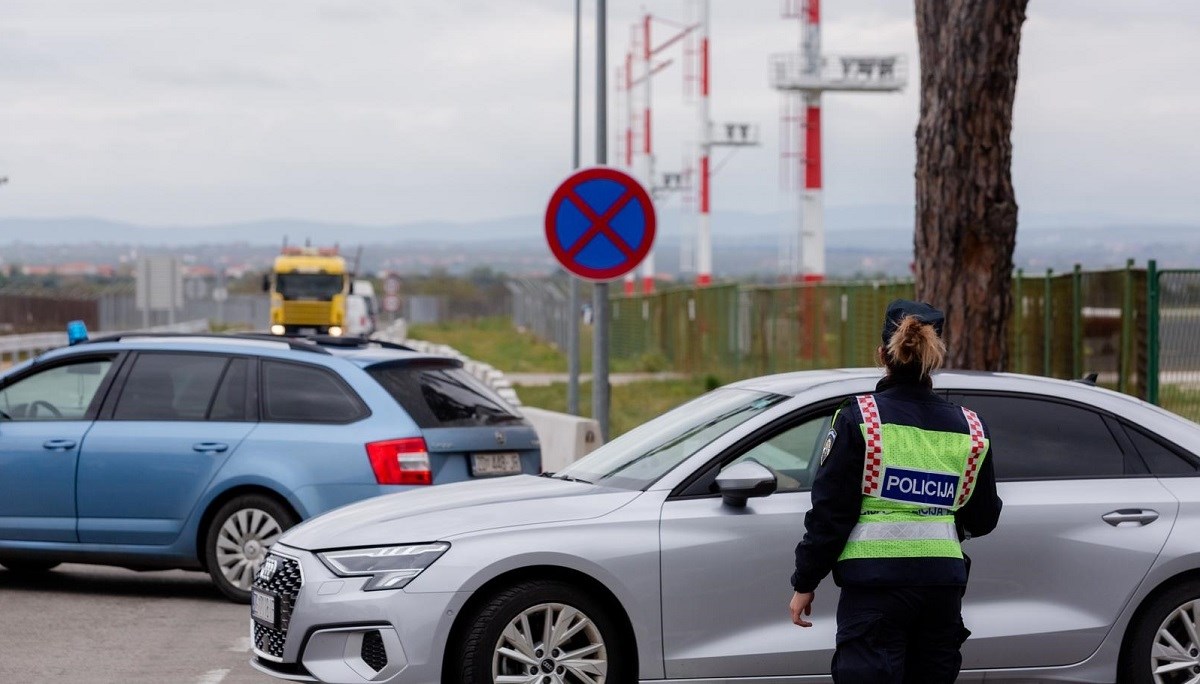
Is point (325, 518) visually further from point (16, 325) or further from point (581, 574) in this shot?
point (16, 325)

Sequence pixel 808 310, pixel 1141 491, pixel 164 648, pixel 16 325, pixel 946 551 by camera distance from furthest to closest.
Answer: pixel 16 325
pixel 808 310
pixel 164 648
pixel 1141 491
pixel 946 551

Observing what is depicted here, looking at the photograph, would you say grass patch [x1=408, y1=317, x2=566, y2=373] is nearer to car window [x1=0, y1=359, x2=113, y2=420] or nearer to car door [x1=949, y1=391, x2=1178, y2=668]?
car window [x1=0, y1=359, x2=113, y2=420]

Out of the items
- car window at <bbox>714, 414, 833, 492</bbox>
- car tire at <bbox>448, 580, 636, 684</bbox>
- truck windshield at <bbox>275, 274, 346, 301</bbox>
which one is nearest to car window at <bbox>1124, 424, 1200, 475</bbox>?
car window at <bbox>714, 414, 833, 492</bbox>

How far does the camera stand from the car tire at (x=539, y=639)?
6379 mm

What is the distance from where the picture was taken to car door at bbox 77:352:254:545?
10.2 m

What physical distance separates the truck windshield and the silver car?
1859 inches

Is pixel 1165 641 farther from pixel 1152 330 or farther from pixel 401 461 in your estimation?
pixel 1152 330

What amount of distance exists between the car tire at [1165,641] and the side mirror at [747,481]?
165cm

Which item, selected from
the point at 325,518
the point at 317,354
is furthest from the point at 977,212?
the point at 325,518

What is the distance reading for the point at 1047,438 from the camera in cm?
705

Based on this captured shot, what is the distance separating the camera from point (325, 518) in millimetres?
7098

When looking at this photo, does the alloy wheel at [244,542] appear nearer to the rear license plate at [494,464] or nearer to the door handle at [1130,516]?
the rear license plate at [494,464]

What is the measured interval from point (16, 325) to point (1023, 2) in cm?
3938

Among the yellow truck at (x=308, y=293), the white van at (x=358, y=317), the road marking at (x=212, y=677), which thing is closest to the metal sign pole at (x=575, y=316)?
the road marking at (x=212, y=677)
